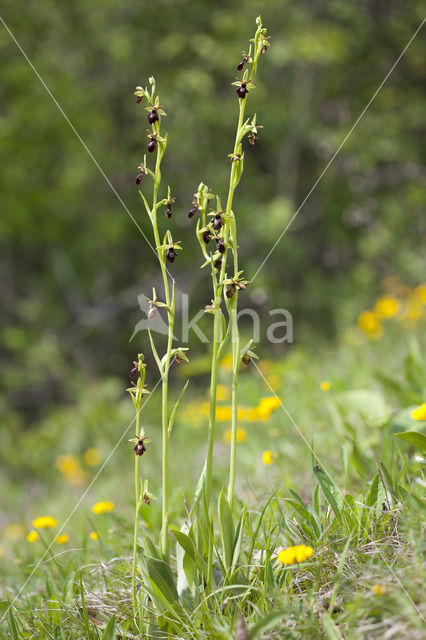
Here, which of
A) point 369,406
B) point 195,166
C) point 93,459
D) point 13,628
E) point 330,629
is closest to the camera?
point 330,629

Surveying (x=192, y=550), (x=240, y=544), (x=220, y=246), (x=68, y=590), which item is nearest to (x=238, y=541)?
(x=240, y=544)

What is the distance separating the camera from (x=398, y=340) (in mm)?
4168

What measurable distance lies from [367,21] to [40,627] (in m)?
7.66

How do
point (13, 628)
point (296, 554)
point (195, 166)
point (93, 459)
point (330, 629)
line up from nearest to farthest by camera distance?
point (330, 629) → point (296, 554) → point (13, 628) → point (93, 459) → point (195, 166)

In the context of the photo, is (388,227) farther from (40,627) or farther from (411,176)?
(40,627)

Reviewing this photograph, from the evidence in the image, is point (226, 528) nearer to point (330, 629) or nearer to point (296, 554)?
point (296, 554)

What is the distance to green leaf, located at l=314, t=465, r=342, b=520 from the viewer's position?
135 cm

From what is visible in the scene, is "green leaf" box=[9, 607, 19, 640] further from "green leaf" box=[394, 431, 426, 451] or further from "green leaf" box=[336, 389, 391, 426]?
"green leaf" box=[336, 389, 391, 426]

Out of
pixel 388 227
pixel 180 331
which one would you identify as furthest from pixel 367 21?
pixel 180 331

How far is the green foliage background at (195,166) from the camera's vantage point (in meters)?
6.65

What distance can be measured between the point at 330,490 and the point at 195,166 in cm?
656

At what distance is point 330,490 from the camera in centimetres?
139

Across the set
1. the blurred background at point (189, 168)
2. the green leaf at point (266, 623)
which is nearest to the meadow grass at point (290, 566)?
the green leaf at point (266, 623)

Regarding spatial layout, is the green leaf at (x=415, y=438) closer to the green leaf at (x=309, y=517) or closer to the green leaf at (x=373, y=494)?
the green leaf at (x=373, y=494)
